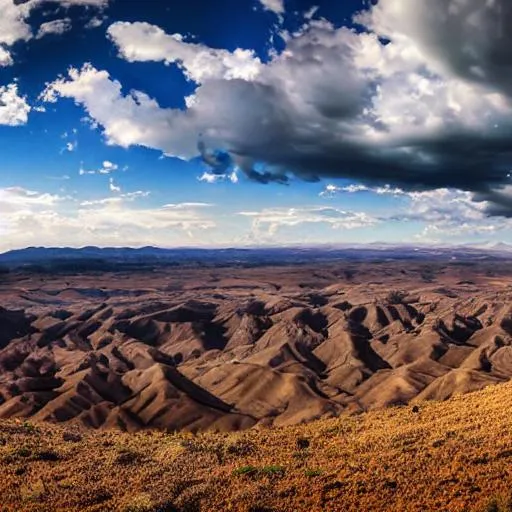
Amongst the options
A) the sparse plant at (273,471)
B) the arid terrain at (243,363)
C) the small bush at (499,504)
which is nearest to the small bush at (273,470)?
the sparse plant at (273,471)

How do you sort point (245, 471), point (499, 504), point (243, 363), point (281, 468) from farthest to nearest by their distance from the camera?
1. point (243, 363)
2. point (281, 468)
3. point (245, 471)
4. point (499, 504)

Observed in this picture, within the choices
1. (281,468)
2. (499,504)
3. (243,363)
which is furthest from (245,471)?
(243,363)

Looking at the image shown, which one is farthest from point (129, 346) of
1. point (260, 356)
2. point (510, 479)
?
point (510, 479)

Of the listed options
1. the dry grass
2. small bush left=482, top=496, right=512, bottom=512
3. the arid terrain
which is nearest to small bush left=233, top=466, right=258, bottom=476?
the dry grass

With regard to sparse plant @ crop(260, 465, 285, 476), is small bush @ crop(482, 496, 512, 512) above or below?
above

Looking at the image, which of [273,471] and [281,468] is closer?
[273,471]

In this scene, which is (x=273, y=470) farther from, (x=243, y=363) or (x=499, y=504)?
(x=243, y=363)

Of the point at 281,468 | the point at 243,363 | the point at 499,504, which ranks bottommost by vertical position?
the point at 243,363

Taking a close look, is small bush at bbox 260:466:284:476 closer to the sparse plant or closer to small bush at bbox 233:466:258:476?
the sparse plant

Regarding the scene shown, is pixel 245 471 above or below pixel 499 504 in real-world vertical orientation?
below
